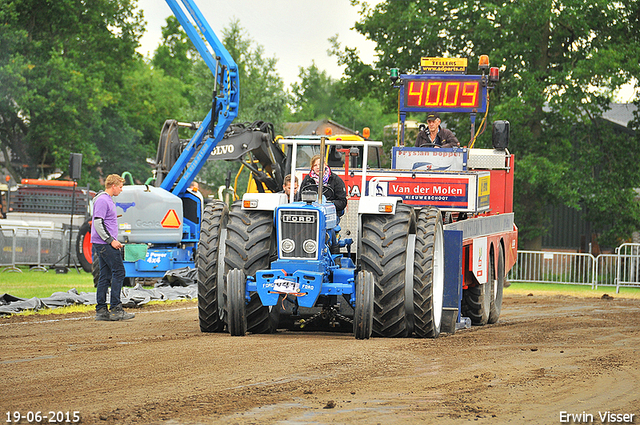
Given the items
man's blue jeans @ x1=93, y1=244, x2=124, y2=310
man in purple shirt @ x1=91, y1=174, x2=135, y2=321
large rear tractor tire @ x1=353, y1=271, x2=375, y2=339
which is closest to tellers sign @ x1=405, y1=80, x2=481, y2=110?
man in purple shirt @ x1=91, y1=174, x2=135, y2=321

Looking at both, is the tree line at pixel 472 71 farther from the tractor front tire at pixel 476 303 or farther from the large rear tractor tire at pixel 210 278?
the large rear tractor tire at pixel 210 278

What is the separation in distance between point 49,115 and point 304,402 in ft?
129

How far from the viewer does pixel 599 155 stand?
31.1 metres

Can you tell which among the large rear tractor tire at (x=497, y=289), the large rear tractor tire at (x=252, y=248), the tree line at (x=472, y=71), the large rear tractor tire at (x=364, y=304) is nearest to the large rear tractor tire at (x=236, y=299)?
the large rear tractor tire at (x=252, y=248)

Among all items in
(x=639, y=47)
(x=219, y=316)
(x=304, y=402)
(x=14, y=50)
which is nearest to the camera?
(x=304, y=402)

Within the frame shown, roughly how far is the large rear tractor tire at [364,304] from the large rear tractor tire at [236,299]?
1.27m

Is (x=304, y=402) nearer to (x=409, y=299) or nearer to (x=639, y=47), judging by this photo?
(x=409, y=299)

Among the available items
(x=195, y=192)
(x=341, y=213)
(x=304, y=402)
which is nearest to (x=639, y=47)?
(x=195, y=192)

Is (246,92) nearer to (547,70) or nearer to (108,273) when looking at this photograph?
(547,70)

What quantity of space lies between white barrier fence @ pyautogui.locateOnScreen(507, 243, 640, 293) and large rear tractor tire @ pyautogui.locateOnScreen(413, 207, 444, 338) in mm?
14399

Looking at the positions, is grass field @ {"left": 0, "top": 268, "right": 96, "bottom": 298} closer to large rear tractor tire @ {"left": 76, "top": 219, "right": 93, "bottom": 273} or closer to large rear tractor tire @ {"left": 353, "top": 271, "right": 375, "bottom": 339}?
large rear tractor tire @ {"left": 76, "top": 219, "right": 93, "bottom": 273}

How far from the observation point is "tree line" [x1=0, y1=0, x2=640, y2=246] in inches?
1155

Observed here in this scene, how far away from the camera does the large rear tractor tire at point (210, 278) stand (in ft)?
33.7
